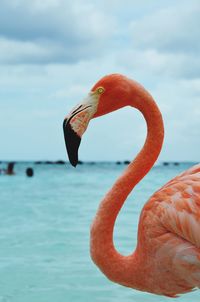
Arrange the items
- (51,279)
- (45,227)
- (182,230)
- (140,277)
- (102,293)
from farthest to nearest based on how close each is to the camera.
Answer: (45,227) < (51,279) < (102,293) < (140,277) < (182,230)

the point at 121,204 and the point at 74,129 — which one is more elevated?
the point at 74,129

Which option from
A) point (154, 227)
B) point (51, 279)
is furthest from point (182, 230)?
point (51, 279)

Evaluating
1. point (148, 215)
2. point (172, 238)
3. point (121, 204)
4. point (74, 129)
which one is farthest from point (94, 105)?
point (172, 238)

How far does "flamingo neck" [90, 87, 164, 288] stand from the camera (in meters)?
3.85

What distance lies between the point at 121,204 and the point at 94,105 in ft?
2.20

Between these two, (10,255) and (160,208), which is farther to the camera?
(10,255)

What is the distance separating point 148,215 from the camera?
12.3 ft

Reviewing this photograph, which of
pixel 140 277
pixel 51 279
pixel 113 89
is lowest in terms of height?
pixel 51 279

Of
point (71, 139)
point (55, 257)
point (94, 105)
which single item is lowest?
point (55, 257)

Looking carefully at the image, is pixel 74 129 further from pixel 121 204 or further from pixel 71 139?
pixel 121 204

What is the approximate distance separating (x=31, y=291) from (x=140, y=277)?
3.32 m

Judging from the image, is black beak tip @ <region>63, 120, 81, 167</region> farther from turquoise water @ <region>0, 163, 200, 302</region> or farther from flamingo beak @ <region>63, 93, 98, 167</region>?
turquoise water @ <region>0, 163, 200, 302</region>

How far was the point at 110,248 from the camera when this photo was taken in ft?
12.7

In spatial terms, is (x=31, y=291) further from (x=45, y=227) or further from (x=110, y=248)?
(x=45, y=227)
